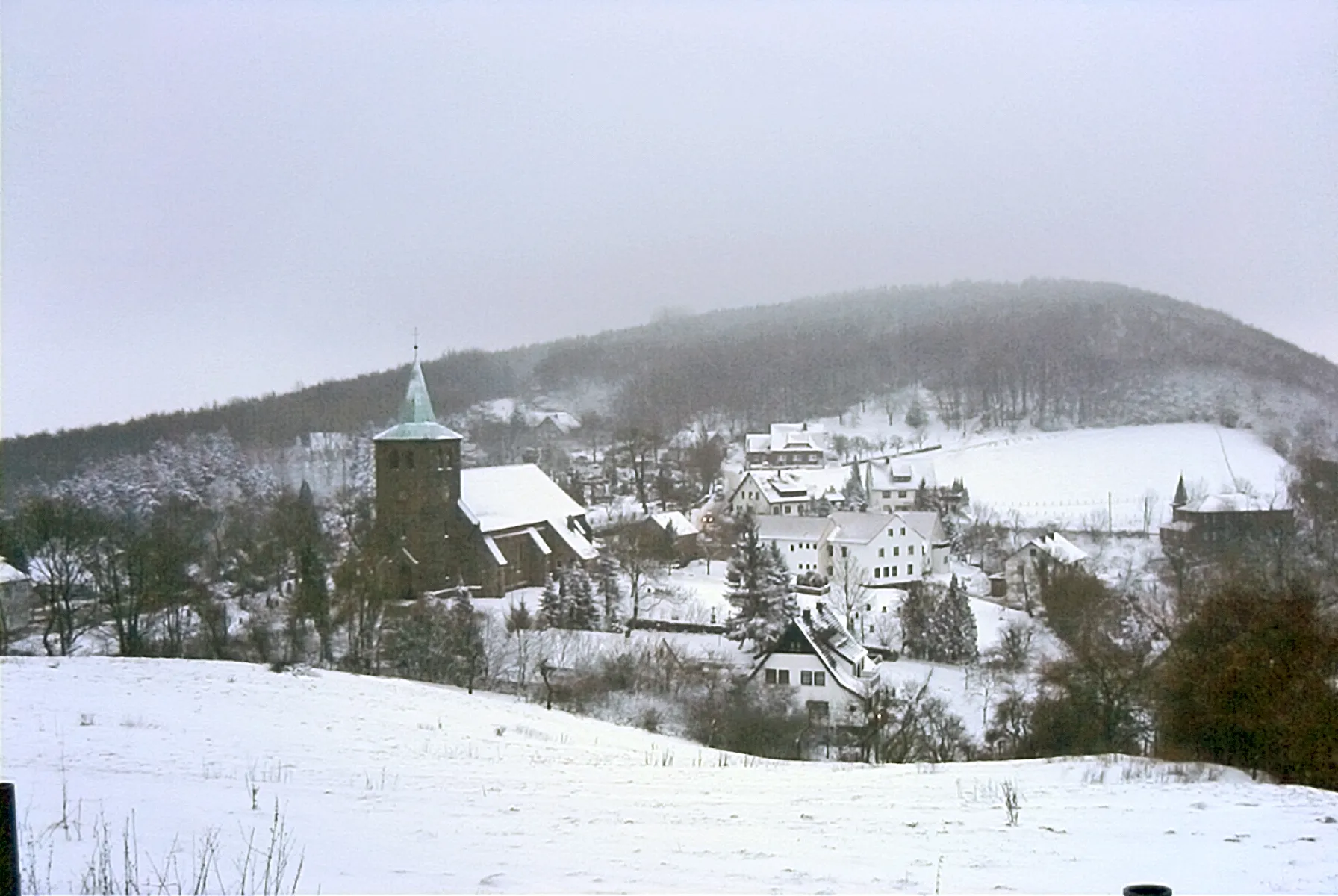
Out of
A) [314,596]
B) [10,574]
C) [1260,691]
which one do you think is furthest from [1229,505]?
[10,574]

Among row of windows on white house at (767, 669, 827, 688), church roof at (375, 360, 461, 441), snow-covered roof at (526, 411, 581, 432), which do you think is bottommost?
row of windows on white house at (767, 669, 827, 688)

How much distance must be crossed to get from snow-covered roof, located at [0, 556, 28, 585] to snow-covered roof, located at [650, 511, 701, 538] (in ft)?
69.0

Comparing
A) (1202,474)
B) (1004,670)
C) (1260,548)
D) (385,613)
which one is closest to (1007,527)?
(1260,548)

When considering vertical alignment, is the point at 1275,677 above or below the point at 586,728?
above

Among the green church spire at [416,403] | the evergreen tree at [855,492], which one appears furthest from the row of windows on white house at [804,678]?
the evergreen tree at [855,492]

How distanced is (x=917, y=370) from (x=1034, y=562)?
53.3m

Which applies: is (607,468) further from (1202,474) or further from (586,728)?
(586,728)

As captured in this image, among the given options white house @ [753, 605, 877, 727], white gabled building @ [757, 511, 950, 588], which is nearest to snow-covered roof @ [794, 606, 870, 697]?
white house @ [753, 605, 877, 727]

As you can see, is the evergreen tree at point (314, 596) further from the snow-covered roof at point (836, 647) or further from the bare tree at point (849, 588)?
the bare tree at point (849, 588)

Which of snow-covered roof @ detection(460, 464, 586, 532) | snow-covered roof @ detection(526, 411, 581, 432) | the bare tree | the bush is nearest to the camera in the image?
the bush

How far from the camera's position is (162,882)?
3.58 meters

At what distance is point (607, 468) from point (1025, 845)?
45.9 metres

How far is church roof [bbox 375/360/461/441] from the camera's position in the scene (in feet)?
93.6

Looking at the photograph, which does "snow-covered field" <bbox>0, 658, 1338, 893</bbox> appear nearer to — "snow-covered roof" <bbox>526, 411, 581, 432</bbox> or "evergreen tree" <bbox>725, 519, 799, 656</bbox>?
"evergreen tree" <bbox>725, 519, 799, 656</bbox>
